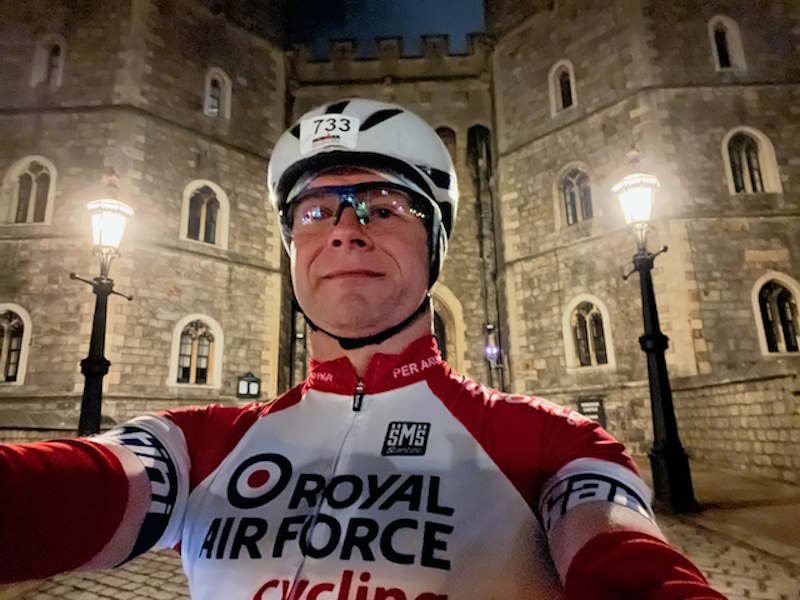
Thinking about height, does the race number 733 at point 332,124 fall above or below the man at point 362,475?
above

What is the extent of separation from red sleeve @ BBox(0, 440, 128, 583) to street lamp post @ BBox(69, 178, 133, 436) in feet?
15.3

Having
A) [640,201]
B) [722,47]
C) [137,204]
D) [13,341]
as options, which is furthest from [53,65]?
[722,47]

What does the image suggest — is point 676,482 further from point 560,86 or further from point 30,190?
point 30,190

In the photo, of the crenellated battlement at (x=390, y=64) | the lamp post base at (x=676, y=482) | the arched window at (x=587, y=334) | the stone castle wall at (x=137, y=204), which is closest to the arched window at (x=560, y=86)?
the crenellated battlement at (x=390, y=64)

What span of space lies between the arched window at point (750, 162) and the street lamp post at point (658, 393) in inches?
245

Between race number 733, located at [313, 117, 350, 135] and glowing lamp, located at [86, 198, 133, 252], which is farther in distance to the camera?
glowing lamp, located at [86, 198, 133, 252]

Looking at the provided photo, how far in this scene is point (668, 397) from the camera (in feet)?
17.1

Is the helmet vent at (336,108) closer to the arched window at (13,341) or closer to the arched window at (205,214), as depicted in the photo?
the arched window at (205,214)

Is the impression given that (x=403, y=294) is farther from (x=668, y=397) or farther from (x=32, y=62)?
(x=32, y=62)

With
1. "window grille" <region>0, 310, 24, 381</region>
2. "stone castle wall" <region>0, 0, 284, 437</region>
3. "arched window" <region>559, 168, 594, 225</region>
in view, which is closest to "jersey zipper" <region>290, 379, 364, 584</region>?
"stone castle wall" <region>0, 0, 284, 437</region>

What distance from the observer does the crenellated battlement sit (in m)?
14.0

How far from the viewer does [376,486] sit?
1.11 meters

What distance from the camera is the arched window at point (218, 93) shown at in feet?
39.2

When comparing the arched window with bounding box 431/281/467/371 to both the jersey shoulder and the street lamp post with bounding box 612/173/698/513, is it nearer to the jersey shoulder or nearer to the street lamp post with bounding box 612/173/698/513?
the street lamp post with bounding box 612/173/698/513
